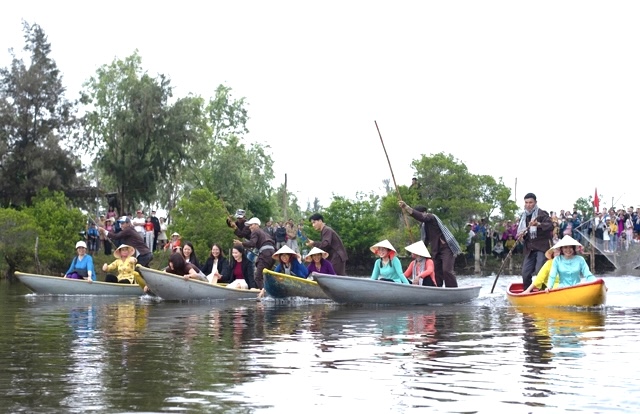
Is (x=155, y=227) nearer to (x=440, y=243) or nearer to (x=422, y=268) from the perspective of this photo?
(x=440, y=243)

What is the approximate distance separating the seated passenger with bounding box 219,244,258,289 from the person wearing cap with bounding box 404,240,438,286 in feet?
13.0

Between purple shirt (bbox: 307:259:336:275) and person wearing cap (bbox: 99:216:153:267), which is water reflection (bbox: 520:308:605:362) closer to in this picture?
purple shirt (bbox: 307:259:336:275)

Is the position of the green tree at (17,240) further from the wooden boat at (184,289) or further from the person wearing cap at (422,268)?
the person wearing cap at (422,268)

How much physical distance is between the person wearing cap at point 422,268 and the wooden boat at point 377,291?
1.25 ft

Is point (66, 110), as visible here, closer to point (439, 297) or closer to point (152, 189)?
point (152, 189)

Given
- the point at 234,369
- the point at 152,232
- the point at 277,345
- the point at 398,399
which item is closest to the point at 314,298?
the point at 277,345

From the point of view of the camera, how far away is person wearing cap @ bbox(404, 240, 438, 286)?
65.6 feet

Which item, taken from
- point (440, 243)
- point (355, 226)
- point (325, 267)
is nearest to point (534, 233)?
point (440, 243)

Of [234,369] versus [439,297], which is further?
[439,297]

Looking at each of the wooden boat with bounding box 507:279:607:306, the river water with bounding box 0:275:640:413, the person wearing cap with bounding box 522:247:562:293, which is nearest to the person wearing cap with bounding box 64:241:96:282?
the river water with bounding box 0:275:640:413

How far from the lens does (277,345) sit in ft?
40.5

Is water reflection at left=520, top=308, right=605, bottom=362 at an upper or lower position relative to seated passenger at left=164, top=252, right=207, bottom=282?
lower

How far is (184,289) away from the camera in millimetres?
22031

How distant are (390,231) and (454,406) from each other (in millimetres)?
43676
